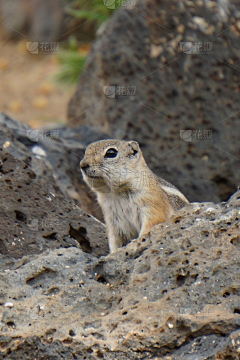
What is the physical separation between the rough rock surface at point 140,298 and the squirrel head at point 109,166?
1084 mm

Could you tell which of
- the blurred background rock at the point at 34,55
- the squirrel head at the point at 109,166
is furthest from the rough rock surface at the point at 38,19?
the squirrel head at the point at 109,166

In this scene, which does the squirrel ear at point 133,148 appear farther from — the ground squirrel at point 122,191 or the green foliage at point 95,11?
the green foliage at point 95,11

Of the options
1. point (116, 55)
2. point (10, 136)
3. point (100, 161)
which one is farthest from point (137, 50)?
point (100, 161)

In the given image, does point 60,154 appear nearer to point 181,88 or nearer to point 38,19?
point 181,88

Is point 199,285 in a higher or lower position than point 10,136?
higher

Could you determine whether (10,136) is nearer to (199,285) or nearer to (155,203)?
(155,203)

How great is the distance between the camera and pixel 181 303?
3500mm

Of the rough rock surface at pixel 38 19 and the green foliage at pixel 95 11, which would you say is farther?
the rough rock surface at pixel 38 19

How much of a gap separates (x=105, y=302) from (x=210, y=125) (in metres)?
6.16

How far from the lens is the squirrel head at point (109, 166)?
17.0 ft

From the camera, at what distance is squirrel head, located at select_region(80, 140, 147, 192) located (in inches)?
204

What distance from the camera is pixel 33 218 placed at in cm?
507

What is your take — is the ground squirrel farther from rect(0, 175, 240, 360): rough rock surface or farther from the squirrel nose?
A: rect(0, 175, 240, 360): rough rock surface

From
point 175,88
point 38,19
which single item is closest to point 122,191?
point 175,88
